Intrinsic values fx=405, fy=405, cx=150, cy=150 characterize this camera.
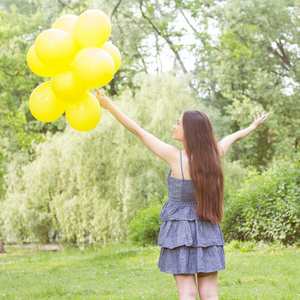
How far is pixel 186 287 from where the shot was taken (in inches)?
95.6

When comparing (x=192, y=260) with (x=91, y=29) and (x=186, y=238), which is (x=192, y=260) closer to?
(x=186, y=238)

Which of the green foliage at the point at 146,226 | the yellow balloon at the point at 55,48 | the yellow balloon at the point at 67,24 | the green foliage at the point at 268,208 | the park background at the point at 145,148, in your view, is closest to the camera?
the yellow balloon at the point at 55,48

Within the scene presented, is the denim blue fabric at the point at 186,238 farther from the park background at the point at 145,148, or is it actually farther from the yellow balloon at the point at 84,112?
the park background at the point at 145,148

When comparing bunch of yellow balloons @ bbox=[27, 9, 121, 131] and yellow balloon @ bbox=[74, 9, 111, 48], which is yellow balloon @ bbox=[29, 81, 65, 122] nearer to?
bunch of yellow balloons @ bbox=[27, 9, 121, 131]

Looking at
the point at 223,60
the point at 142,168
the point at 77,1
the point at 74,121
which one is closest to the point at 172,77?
the point at 142,168

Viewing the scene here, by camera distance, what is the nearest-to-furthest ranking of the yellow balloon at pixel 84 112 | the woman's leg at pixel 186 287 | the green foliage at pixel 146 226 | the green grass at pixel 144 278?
1. the woman's leg at pixel 186 287
2. the yellow balloon at pixel 84 112
3. the green grass at pixel 144 278
4. the green foliage at pixel 146 226

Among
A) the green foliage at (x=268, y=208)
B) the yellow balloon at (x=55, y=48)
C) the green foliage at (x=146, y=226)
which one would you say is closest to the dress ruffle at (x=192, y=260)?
the yellow balloon at (x=55, y=48)

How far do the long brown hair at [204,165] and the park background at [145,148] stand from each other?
207 inches

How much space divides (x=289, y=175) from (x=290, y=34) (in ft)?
32.8

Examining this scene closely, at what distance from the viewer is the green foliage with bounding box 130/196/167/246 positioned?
31.9ft

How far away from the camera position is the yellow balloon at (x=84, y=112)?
2.91 m

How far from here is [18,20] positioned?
1914 centimetres

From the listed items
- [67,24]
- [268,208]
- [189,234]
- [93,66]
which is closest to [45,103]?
[93,66]

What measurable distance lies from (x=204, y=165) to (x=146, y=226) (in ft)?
24.7
